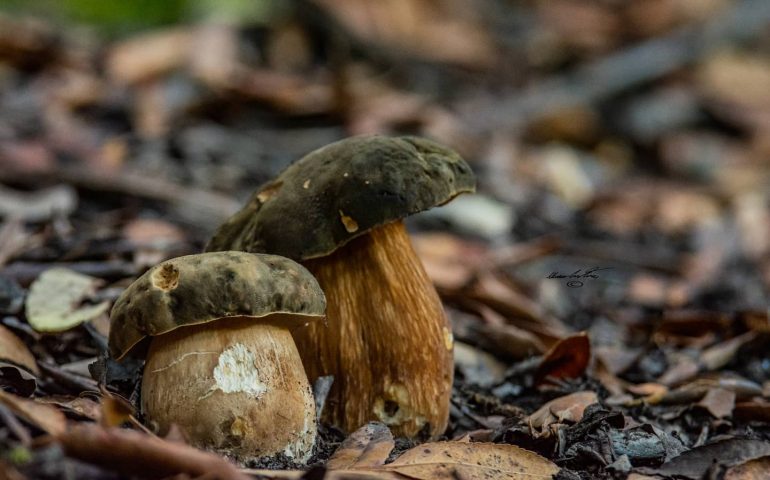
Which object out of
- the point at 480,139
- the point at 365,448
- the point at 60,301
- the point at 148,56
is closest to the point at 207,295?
the point at 365,448

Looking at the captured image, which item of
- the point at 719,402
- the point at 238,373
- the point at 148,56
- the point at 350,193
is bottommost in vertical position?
the point at 719,402

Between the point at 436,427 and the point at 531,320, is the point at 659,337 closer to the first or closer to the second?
the point at 531,320

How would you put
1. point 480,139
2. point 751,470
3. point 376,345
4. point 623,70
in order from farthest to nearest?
point 623,70, point 480,139, point 376,345, point 751,470

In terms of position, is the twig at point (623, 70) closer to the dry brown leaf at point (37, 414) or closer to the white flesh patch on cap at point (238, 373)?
the white flesh patch on cap at point (238, 373)

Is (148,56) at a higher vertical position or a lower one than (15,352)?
higher

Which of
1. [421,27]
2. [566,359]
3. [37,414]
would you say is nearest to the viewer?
[37,414]

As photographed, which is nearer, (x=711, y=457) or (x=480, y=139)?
(x=711, y=457)

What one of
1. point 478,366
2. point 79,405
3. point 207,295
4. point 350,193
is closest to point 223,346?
point 207,295

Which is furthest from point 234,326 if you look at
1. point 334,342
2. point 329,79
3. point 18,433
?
point 329,79

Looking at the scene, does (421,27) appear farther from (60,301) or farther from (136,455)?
(136,455)
